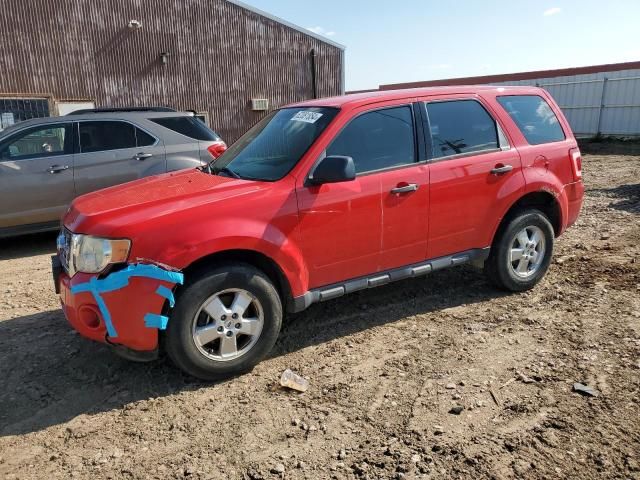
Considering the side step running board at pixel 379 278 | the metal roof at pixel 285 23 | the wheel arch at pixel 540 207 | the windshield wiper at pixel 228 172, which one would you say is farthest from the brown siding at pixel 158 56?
the wheel arch at pixel 540 207

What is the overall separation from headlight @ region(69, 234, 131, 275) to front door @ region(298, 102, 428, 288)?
1.19 metres

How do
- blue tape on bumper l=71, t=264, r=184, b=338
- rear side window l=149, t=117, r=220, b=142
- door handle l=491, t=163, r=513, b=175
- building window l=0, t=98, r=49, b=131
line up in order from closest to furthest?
blue tape on bumper l=71, t=264, r=184, b=338 < door handle l=491, t=163, r=513, b=175 < rear side window l=149, t=117, r=220, b=142 < building window l=0, t=98, r=49, b=131

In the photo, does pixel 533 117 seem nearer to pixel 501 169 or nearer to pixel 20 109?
pixel 501 169

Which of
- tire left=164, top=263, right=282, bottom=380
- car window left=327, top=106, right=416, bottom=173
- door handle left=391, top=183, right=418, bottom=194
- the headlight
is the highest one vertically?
car window left=327, top=106, right=416, bottom=173

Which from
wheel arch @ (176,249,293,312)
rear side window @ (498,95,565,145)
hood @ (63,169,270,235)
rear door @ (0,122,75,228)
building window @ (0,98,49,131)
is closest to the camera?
hood @ (63,169,270,235)

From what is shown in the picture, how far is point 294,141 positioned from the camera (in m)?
3.84

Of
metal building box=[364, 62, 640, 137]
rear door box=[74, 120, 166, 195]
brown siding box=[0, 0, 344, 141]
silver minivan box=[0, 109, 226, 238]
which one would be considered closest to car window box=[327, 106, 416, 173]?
silver minivan box=[0, 109, 226, 238]

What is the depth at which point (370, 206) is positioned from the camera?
148 inches

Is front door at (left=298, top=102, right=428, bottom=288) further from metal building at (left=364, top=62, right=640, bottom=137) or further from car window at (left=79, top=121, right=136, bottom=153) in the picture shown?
metal building at (left=364, top=62, right=640, bottom=137)

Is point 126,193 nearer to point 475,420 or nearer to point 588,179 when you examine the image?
point 475,420

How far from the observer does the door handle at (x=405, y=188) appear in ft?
12.6

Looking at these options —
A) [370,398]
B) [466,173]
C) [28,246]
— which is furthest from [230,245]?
[28,246]

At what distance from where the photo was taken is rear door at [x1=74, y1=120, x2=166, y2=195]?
6.87 m

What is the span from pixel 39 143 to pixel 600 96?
20997 millimetres
